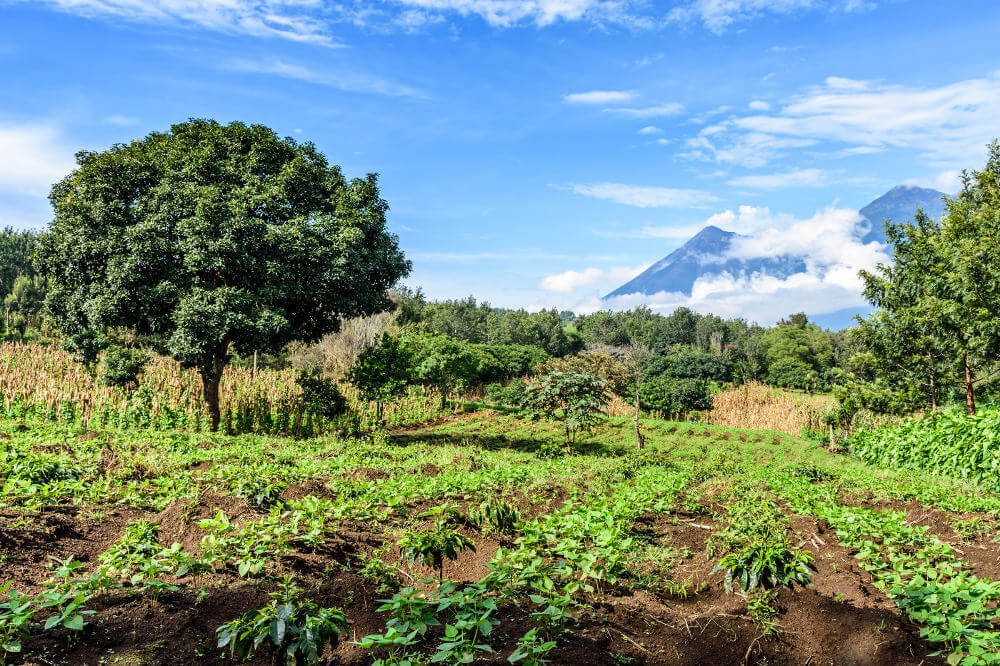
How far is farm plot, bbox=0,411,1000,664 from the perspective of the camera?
2748 mm

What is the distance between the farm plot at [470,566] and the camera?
2.75 metres

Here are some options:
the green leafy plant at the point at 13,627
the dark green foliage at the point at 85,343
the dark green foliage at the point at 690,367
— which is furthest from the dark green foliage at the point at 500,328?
the green leafy plant at the point at 13,627

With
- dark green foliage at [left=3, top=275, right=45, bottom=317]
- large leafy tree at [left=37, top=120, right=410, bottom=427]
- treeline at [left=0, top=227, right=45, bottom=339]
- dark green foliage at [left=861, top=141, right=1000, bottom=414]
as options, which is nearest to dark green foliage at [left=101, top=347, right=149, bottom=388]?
large leafy tree at [left=37, top=120, right=410, bottom=427]

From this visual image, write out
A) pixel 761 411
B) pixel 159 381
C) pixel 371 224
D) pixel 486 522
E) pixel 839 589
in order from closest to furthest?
pixel 839 589 < pixel 486 522 < pixel 371 224 < pixel 159 381 < pixel 761 411

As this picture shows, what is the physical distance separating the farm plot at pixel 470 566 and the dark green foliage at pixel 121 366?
5.90 meters

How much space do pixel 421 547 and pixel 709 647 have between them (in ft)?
5.95

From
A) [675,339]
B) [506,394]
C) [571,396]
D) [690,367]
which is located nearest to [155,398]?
[571,396]

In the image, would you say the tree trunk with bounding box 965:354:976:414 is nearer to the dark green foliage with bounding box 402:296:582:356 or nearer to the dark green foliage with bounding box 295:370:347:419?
the dark green foliage with bounding box 295:370:347:419

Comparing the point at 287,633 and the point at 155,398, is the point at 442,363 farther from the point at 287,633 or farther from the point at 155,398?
the point at 287,633

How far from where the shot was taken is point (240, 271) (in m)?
12.0

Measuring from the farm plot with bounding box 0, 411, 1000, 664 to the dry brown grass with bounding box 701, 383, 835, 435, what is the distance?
1388 centimetres

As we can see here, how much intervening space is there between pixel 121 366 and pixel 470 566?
1212 centimetres

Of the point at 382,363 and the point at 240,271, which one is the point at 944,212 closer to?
the point at 382,363

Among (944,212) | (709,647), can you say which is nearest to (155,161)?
(709,647)
